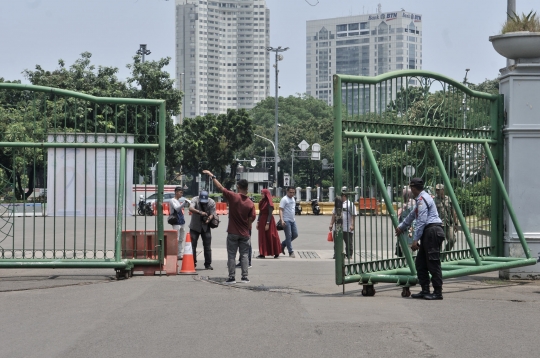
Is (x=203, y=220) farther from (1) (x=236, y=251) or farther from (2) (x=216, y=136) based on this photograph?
Result: (2) (x=216, y=136)

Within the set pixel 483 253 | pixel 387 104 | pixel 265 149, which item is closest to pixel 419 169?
pixel 387 104

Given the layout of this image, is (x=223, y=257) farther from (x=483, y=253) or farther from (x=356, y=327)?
(x=356, y=327)

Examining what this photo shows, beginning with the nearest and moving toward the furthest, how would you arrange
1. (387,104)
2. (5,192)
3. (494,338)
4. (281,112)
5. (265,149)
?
1. (494,338)
2. (387,104)
3. (5,192)
4. (265,149)
5. (281,112)

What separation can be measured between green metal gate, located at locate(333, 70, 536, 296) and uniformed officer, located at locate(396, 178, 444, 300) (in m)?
0.21

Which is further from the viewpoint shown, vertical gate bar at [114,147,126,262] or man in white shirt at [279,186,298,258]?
man in white shirt at [279,186,298,258]

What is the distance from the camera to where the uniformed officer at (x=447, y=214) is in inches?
508

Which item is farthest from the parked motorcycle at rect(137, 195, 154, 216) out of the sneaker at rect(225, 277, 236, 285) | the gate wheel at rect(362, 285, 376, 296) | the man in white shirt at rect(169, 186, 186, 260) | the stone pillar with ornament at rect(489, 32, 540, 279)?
the stone pillar with ornament at rect(489, 32, 540, 279)

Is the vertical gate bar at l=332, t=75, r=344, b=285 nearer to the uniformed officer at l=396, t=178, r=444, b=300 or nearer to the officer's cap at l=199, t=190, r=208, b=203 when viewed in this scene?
the uniformed officer at l=396, t=178, r=444, b=300

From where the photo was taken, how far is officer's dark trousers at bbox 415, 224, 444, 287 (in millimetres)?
11234

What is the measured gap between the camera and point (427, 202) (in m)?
11.4

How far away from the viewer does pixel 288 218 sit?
65.3 feet

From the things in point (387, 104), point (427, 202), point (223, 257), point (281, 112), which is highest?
point (281, 112)

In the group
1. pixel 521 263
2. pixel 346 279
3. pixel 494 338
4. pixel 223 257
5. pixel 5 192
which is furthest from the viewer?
pixel 223 257

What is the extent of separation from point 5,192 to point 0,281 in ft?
5.95
